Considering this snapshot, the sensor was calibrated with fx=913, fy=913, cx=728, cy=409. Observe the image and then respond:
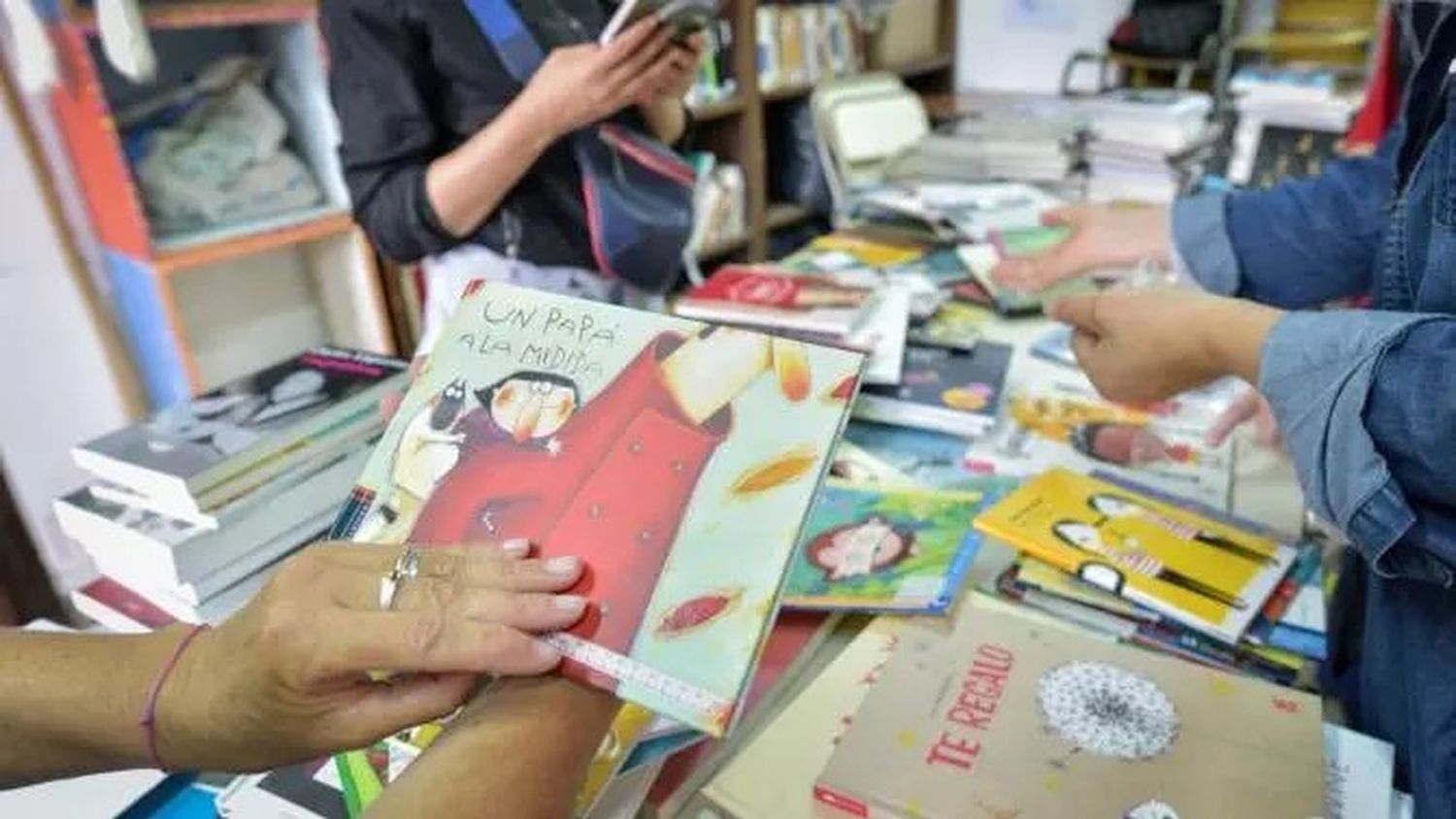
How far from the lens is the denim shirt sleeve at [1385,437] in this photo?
457 mm

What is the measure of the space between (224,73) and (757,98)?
4.63ft

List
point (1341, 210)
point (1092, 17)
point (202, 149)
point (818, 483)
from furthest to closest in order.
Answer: point (1092, 17), point (202, 149), point (1341, 210), point (818, 483)

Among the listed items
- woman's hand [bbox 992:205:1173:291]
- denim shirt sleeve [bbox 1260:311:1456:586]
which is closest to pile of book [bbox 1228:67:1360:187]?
woman's hand [bbox 992:205:1173:291]

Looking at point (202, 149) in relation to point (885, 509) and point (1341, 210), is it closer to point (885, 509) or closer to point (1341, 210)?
point (885, 509)

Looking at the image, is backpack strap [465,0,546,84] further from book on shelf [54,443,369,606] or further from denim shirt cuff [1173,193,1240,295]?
denim shirt cuff [1173,193,1240,295]

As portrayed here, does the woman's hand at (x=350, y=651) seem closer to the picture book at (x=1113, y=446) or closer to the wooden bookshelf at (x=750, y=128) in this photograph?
the picture book at (x=1113, y=446)

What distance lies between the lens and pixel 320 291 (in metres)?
2.00

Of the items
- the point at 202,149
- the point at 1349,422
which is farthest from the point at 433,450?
the point at 202,149

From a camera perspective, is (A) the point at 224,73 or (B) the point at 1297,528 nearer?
(B) the point at 1297,528

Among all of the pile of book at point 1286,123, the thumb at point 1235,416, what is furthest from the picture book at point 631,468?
the pile of book at point 1286,123

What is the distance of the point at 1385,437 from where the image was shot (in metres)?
0.47

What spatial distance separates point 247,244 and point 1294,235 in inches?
63.8

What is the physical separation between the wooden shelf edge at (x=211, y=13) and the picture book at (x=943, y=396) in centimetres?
129

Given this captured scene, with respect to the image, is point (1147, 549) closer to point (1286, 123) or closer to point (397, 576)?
point (397, 576)
